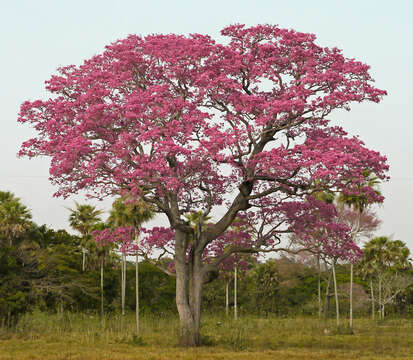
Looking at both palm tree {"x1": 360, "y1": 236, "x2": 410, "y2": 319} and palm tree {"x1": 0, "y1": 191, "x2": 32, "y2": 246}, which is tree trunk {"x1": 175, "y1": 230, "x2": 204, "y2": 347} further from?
palm tree {"x1": 360, "y1": 236, "x2": 410, "y2": 319}

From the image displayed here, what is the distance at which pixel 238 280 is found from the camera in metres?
62.2

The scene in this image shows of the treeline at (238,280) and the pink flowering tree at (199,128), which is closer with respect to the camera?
the pink flowering tree at (199,128)

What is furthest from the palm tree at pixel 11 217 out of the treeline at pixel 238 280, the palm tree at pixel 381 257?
the palm tree at pixel 381 257

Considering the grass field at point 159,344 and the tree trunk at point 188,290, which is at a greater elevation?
the tree trunk at point 188,290

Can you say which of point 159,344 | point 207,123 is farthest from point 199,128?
point 159,344

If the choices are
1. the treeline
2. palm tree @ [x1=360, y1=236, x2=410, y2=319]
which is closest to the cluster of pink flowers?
the treeline

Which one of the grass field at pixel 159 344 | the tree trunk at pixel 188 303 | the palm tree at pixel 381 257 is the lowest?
the grass field at pixel 159 344

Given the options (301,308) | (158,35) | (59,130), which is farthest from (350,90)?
(301,308)

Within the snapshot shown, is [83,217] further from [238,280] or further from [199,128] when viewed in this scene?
[199,128]

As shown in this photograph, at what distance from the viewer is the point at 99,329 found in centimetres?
3325

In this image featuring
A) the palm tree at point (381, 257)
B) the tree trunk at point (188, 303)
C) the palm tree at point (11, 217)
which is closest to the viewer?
the tree trunk at point (188, 303)

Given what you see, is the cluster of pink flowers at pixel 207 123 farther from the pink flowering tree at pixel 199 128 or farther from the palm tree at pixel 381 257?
the palm tree at pixel 381 257

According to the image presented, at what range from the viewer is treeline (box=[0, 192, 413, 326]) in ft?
122

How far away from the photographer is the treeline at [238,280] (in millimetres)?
37250
